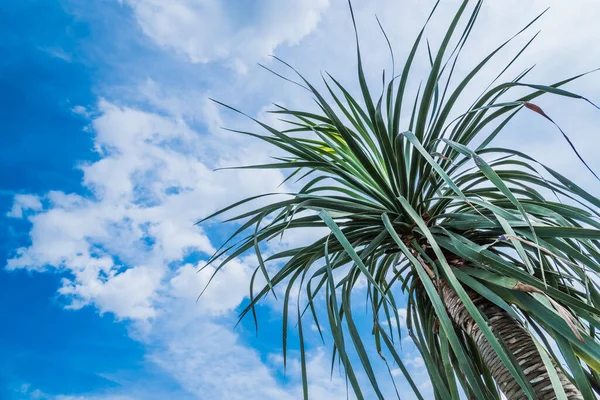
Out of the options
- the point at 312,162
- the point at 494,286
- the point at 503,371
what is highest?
the point at 312,162

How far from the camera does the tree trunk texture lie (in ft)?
2.97

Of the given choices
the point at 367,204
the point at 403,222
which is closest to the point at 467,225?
the point at 403,222

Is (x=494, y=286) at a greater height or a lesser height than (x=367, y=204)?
lesser

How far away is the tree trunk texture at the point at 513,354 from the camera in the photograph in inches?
35.6

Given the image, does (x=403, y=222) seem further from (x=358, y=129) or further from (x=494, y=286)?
(x=358, y=129)

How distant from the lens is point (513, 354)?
3.25 feet

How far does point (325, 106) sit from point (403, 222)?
1.50 feet

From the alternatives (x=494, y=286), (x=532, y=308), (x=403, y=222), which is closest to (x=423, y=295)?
(x=403, y=222)

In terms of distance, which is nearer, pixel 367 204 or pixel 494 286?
pixel 494 286

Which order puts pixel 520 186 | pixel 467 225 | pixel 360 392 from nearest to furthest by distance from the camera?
1. pixel 360 392
2. pixel 467 225
3. pixel 520 186

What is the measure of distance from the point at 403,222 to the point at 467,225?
20 centimetres

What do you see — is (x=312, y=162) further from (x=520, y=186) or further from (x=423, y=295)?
(x=520, y=186)

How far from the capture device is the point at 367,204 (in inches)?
56.2

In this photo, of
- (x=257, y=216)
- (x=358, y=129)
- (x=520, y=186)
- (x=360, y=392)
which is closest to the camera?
(x=360, y=392)
